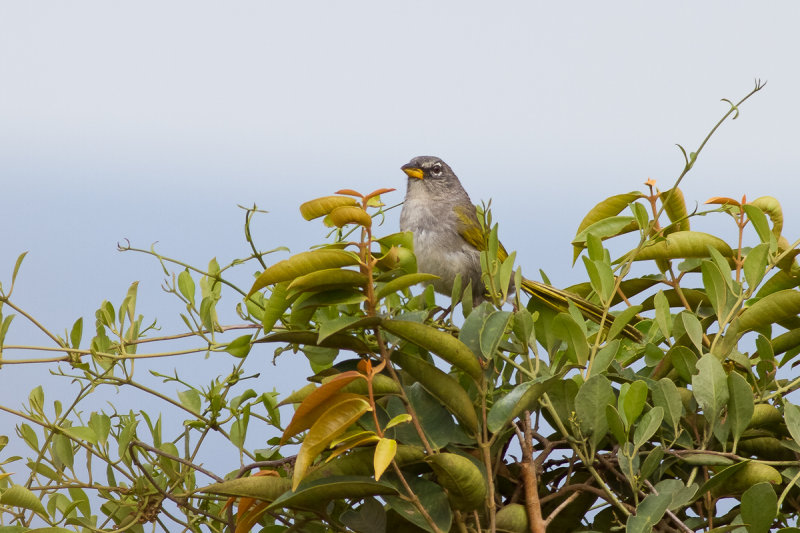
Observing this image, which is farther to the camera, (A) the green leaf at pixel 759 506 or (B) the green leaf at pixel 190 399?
(B) the green leaf at pixel 190 399

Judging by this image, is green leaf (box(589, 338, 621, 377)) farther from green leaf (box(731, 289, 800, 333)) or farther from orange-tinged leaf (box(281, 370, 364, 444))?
orange-tinged leaf (box(281, 370, 364, 444))

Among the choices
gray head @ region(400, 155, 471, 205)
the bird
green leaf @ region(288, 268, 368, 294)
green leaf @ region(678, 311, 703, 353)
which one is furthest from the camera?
gray head @ region(400, 155, 471, 205)

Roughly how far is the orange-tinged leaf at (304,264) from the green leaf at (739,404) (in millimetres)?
727

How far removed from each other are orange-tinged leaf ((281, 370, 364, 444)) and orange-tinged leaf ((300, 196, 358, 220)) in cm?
29

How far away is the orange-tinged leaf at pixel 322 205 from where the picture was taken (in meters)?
1.46

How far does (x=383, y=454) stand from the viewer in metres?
1.30

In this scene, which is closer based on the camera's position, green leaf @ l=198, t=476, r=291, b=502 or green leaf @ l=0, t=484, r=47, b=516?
green leaf @ l=198, t=476, r=291, b=502

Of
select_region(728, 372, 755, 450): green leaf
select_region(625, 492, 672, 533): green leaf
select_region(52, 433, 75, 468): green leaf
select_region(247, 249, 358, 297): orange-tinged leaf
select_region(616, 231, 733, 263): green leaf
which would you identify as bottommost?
select_region(625, 492, 672, 533): green leaf

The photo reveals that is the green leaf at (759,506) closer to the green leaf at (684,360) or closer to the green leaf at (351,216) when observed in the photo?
the green leaf at (684,360)

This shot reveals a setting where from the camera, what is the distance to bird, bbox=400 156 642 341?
358cm

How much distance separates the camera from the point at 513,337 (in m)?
1.65

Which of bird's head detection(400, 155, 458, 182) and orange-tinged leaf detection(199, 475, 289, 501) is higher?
bird's head detection(400, 155, 458, 182)

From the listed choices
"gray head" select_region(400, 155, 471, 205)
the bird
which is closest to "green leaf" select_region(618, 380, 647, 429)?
the bird

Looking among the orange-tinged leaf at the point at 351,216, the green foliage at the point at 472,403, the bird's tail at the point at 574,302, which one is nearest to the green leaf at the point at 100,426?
the green foliage at the point at 472,403
